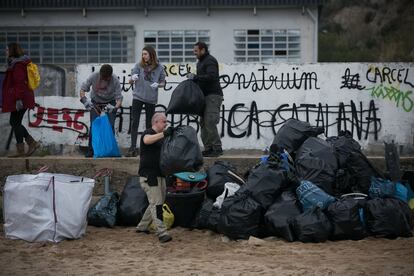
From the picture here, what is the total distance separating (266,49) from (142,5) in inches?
136

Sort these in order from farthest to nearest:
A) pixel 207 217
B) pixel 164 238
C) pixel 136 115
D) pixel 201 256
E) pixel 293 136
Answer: pixel 136 115 < pixel 293 136 < pixel 207 217 < pixel 164 238 < pixel 201 256

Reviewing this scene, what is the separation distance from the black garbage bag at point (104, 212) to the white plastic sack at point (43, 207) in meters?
0.80

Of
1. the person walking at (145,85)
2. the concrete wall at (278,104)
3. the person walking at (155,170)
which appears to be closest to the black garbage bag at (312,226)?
the person walking at (155,170)

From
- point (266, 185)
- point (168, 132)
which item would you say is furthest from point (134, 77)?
point (266, 185)

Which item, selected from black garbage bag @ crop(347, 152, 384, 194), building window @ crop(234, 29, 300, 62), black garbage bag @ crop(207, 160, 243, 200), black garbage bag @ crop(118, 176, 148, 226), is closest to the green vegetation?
building window @ crop(234, 29, 300, 62)

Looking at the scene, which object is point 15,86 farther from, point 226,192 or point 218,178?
point 226,192

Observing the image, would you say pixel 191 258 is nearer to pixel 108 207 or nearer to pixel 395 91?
pixel 108 207

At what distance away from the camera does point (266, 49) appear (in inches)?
685

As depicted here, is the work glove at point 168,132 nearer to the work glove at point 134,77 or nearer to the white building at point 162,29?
the work glove at point 134,77

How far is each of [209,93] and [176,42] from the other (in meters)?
7.63

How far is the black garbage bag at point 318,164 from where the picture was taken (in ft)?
27.6

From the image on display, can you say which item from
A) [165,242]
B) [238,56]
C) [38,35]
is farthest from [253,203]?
[38,35]

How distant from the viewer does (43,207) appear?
8023 millimetres

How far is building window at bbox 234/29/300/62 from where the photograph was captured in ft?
57.0
